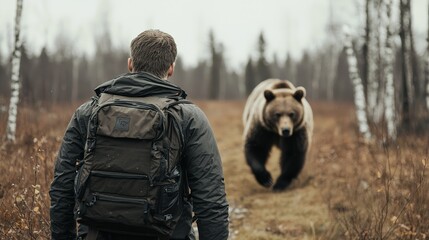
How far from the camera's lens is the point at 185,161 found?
2.29 m

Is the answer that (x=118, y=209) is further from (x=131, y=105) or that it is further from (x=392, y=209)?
(x=392, y=209)

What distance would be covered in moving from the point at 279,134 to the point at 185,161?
189 inches

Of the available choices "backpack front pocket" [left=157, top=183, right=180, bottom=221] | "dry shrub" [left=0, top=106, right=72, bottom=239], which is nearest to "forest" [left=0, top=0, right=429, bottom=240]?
"dry shrub" [left=0, top=106, right=72, bottom=239]

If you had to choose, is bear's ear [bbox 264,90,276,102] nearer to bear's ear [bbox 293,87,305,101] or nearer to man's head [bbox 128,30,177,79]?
bear's ear [bbox 293,87,305,101]

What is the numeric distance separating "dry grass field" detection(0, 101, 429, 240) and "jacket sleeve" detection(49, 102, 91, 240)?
0.94 metres

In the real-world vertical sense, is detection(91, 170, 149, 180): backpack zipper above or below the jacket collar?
below

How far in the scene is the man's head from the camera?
2.22 m

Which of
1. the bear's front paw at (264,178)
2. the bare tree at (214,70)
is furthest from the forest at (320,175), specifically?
the bare tree at (214,70)

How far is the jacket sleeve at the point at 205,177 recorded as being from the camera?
222 centimetres

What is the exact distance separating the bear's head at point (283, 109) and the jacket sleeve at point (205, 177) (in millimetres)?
4368

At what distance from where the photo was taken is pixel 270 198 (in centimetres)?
689

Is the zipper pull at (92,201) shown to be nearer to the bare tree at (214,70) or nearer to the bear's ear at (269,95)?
the bear's ear at (269,95)

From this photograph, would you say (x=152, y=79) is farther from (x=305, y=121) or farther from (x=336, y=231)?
(x=305, y=121)

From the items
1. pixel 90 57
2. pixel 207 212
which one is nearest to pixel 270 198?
pixel 207 212
